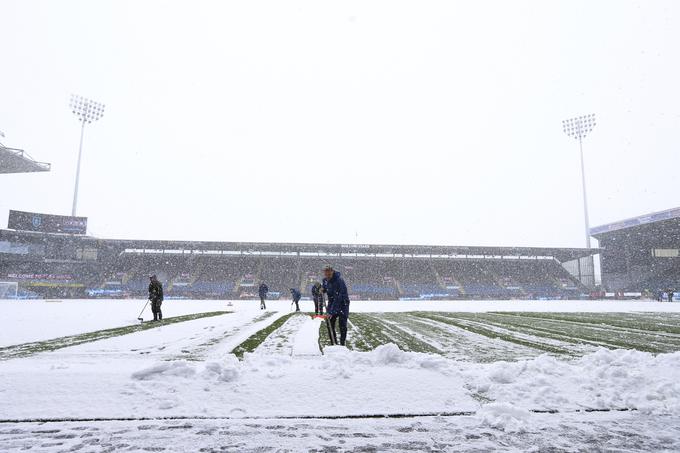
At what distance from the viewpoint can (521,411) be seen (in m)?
3.59

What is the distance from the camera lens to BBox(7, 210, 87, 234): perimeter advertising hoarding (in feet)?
139

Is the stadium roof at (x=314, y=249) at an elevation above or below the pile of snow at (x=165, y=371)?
above

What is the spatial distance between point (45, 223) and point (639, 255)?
74.7 meters

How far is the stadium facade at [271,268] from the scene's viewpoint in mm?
42875

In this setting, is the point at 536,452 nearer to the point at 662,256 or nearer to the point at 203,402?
the point at 203,402

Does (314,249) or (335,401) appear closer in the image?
(335,401)

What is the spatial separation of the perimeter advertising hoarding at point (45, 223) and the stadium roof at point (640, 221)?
6525 centimetres

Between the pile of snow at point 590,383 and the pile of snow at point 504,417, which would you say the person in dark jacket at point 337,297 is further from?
the pile of snow at point 504,417

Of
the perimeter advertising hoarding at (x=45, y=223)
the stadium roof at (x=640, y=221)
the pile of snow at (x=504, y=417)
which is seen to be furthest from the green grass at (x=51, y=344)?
the stadium roof at (x=640, y=221)

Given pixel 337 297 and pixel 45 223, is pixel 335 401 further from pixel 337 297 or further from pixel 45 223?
pixel 45 223

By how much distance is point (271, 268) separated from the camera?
4784 centimetres

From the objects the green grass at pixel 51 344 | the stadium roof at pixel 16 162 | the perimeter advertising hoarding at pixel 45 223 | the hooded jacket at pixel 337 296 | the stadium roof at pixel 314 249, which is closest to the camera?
the green grass at pixel 51 344

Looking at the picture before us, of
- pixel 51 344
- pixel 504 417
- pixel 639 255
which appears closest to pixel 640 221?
pixel 639 255

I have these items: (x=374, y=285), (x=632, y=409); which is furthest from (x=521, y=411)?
(x=374, y=285)
